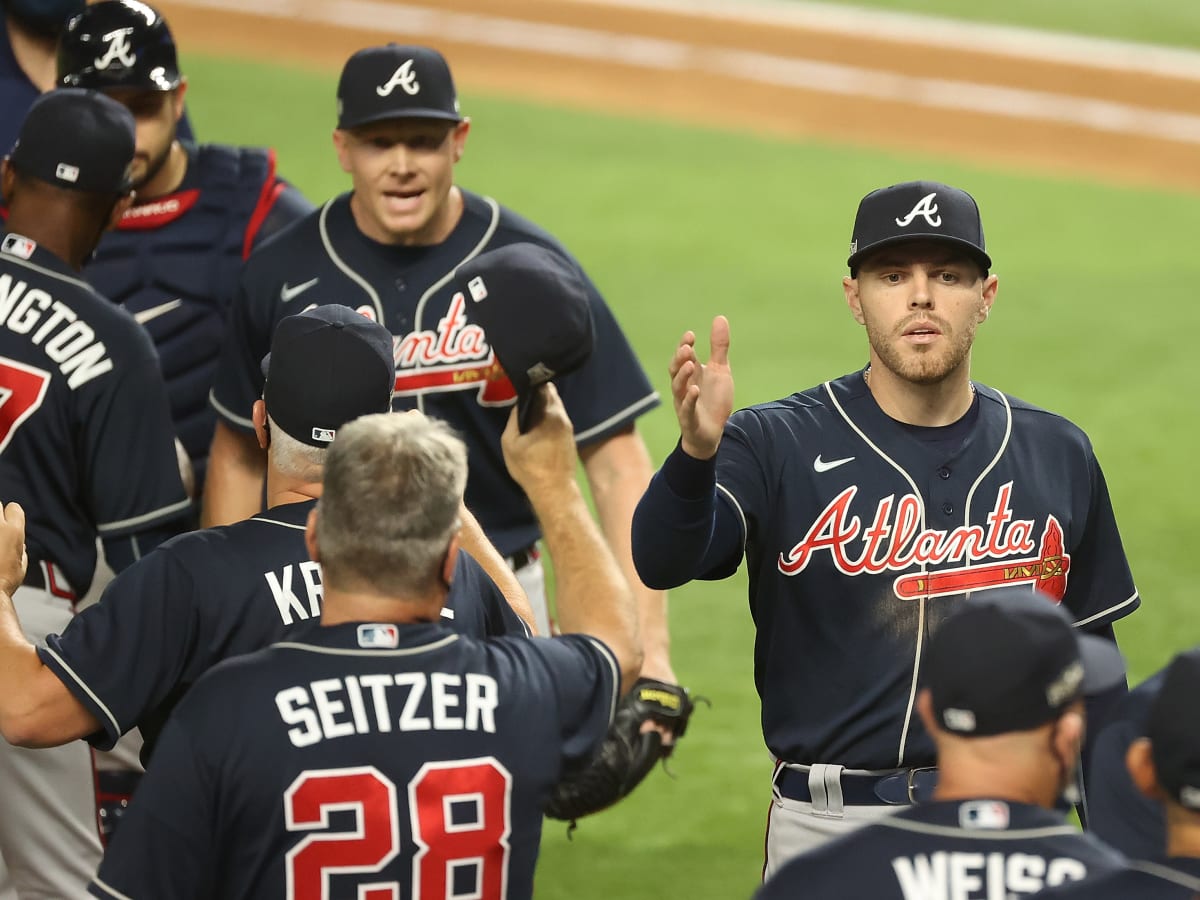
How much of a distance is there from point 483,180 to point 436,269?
8.73 meters

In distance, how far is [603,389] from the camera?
4969 mm

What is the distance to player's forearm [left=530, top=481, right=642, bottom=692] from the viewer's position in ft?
10.1

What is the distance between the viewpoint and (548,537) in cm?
310

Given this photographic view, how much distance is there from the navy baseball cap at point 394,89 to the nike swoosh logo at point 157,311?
78cm

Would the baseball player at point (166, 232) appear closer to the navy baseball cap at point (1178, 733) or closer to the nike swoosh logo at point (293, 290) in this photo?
the nike swoosh logo at point (293, 290)

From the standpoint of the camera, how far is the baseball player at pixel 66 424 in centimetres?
410

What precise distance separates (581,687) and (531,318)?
0.68 metres

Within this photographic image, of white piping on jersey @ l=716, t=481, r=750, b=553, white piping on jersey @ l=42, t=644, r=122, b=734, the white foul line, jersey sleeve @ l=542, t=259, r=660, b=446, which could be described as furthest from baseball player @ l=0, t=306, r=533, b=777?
the white foul line

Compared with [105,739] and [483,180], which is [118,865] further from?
[483,180]

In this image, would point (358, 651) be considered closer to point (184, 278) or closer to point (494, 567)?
point (494, 567)

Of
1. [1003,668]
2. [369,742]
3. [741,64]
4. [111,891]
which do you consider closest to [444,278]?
[369,742]

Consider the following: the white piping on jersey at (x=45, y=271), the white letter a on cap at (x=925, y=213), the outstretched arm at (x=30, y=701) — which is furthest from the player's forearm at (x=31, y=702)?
the white letter a on cap at (x=925, y=213)

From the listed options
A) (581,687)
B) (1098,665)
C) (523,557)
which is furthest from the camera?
(523,557)

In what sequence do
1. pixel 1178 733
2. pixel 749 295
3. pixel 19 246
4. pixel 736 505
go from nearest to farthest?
pixel 1178 733 < pixel 736 505 < pixel 19 246 < pixel 749 295
